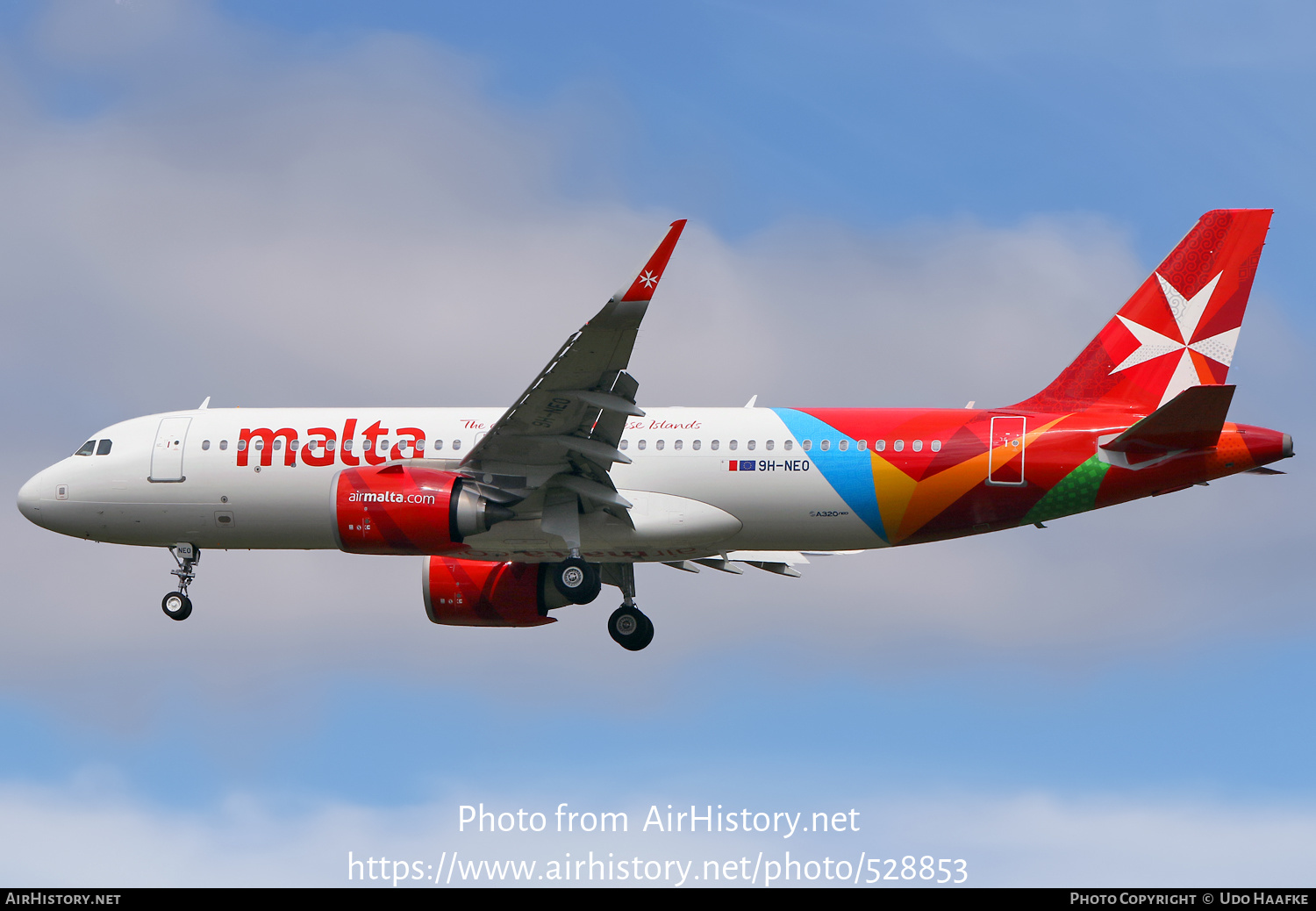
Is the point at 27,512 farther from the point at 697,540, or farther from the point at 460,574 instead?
the point at 697,540

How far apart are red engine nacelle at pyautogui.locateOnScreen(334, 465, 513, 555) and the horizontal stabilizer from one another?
12521mm

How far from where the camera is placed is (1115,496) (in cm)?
3083

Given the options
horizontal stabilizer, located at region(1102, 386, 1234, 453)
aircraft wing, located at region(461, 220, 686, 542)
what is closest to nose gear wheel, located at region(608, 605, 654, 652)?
aircraft wing, located at region(461, 220, 686, 542)

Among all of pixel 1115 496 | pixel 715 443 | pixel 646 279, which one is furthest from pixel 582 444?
pixel 1115 496

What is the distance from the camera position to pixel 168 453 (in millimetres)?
34500

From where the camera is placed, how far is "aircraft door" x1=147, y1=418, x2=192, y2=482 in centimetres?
3428

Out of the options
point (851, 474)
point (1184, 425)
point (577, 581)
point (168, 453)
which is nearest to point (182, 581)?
point (168, 453)

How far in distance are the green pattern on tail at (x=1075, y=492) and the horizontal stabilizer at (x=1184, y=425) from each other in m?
0.53

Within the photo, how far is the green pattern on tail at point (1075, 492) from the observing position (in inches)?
1209

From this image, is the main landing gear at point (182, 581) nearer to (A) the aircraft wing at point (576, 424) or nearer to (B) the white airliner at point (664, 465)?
(B) the white airliner at point (664, 465)

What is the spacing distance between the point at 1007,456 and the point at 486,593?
12.6 metres

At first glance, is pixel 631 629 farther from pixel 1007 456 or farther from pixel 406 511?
pixel 1007 456

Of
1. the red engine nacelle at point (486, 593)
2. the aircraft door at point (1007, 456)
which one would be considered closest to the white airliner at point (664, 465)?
the aircraft door at point (1007, 456)

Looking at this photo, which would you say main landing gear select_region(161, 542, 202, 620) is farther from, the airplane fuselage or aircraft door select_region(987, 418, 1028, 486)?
aircraft door select_region(987, 418, 1028, 486)
